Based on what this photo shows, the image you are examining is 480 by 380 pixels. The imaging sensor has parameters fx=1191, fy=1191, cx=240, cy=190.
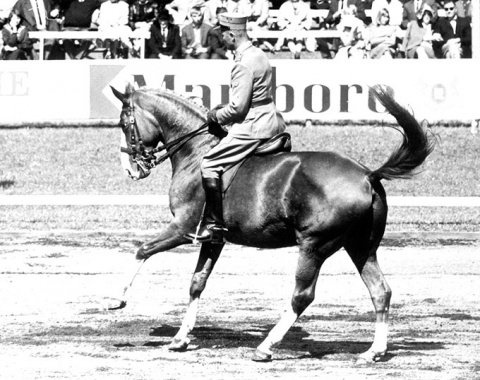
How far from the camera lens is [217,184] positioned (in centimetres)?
1030

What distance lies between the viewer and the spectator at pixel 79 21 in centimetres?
2522

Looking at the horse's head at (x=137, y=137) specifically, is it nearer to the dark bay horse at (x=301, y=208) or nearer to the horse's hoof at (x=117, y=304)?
the dark bay horse at (x=301, y=208)

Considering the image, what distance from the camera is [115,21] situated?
81.4 feet

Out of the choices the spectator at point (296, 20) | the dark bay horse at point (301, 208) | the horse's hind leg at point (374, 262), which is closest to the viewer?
the dark bay horse at point (301, 208)

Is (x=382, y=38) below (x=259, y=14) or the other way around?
below

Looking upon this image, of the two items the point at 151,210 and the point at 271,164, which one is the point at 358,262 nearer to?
the point at 271,164

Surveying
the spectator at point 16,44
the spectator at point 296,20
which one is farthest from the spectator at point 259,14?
the spectator at point 16,44

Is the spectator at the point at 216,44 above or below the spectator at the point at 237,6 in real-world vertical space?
below

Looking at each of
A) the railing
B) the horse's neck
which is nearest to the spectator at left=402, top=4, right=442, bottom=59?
the railing

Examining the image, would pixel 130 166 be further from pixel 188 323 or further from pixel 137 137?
pixel 188 323

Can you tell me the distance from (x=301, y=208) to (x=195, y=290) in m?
1.38

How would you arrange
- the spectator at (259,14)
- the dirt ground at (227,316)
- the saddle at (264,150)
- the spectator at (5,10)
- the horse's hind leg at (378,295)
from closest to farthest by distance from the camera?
the dirt ground at (227,316)
the horse's hind leg at (378,295)
the saddle at (264,150)
the spectator at (259,14)
the spectator at (5,10)

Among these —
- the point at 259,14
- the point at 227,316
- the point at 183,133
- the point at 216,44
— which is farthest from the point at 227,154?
the point at 259,14

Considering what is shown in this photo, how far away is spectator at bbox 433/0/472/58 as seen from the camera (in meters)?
24.9
